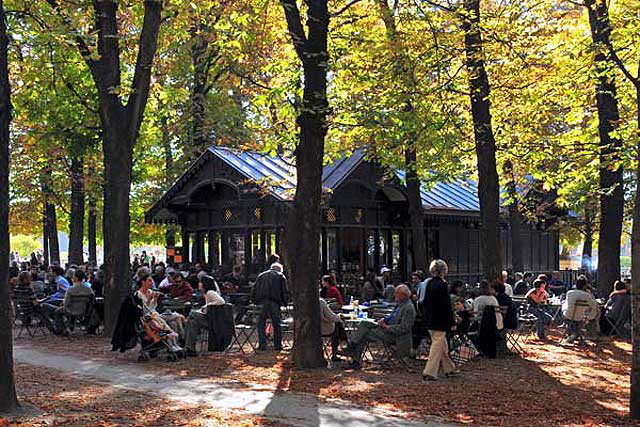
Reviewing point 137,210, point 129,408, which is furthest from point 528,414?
point 137,210

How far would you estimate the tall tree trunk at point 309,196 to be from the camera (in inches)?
556

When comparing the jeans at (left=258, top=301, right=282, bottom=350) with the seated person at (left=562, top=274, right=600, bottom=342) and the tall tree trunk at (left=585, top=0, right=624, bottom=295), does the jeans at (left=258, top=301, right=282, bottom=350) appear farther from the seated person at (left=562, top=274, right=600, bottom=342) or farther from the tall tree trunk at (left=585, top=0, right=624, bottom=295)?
the tall tree trunk at (left=585, top=0, right=624, bottom=295)

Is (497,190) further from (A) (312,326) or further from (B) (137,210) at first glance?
(B) (137,210)

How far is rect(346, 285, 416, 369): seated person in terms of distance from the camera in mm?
14000

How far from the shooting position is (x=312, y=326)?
1413cm

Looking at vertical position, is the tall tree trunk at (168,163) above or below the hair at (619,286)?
above

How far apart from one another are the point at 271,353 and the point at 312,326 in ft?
8.03

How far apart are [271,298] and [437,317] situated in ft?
14.4

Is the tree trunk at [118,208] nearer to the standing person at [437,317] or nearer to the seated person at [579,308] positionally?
the standing person at [437,317]

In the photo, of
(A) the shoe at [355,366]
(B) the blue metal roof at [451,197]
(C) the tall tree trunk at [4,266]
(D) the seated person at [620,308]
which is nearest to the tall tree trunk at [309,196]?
(A) the shoe at [355,366]

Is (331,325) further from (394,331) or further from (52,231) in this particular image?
(52,231)

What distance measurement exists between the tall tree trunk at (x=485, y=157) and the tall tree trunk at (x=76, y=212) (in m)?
18.8

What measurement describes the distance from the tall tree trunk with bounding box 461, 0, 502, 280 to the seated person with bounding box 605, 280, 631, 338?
3.21 meters

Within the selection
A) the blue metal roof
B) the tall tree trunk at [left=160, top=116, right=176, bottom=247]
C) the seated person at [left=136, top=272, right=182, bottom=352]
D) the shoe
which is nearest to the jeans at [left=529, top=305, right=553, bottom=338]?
the shoe
